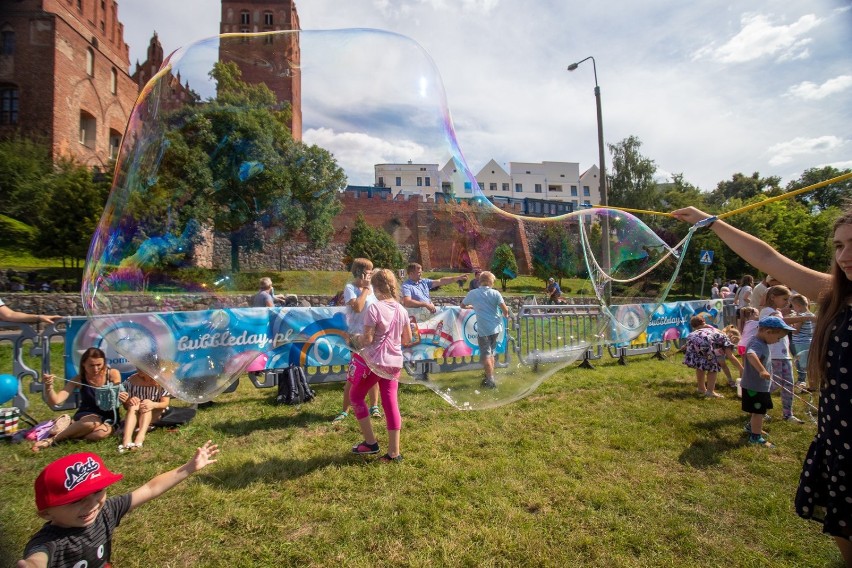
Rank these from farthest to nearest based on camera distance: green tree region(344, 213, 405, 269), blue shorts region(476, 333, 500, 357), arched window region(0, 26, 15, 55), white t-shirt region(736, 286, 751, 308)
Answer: arched window region(0, 26, 15, 55), white t-shirt region(736, 286, 751, 308), blue shorts region(476, 333, 500, 357), green tree region(344, 213, 405, 269)

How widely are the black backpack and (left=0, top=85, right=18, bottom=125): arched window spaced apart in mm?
46838

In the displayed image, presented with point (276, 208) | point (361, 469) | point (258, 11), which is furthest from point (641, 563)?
point (258, 11)

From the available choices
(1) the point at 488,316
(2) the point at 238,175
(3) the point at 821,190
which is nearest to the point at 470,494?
(1) the point at 488,316

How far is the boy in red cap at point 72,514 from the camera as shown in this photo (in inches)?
78.4

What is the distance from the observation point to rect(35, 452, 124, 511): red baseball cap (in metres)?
1.99

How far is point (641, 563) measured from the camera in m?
2.84

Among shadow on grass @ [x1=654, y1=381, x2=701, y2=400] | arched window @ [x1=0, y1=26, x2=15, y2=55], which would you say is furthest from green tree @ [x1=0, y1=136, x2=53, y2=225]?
shadow on grass @ [x1=654, y1=381, x2=701, y2=400]

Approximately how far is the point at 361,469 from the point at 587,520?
A: 2.05 m

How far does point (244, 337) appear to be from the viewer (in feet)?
15.9

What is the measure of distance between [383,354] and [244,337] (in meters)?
1.86

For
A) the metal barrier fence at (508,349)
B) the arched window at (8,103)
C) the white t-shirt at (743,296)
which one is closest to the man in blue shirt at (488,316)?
the metal barrier fence at (508,349)

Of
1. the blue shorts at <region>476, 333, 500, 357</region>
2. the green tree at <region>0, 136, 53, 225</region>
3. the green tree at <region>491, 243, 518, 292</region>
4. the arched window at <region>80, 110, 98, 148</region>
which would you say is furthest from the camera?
the arched window at <region>80, 110, 98, 148</region>

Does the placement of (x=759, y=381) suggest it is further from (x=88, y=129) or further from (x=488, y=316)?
(x=88, y=129)

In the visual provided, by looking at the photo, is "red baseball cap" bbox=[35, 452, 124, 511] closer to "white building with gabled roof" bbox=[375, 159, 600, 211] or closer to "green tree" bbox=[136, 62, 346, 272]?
"green tree" bbox=[136, 62, 346, 272]
